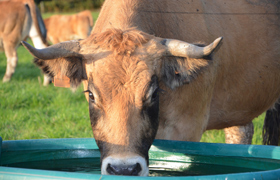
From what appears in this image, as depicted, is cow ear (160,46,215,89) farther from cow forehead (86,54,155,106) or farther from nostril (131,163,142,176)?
nostril (131,163,142,176)

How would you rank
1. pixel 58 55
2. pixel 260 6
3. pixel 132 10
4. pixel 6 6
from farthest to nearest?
1. pixel 6 6
2. pixel 260 6
3. pixel 132 10
4. pixel 58 55

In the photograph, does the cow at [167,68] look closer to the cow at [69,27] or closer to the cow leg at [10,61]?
the cow leg at [10,61]

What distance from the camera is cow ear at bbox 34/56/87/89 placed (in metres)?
2.82

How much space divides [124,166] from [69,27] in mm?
17918

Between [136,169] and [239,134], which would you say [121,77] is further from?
[239,134]

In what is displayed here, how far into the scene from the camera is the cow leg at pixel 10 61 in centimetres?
983

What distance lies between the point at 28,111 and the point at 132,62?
13.4 feet

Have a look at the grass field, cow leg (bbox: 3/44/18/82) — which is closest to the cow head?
the grass field

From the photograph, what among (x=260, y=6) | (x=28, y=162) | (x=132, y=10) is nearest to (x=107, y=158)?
(x=28, y=162)

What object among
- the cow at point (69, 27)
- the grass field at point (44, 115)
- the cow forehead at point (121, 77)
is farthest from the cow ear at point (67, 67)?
the cow at point (69, 27)

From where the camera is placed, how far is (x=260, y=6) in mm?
4277

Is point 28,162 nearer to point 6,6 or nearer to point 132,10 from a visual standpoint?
point 132,10

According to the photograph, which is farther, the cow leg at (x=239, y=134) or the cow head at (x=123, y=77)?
the cow leg at (x=239, y=134)

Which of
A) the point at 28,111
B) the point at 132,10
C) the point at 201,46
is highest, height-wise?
the point at 132,10
